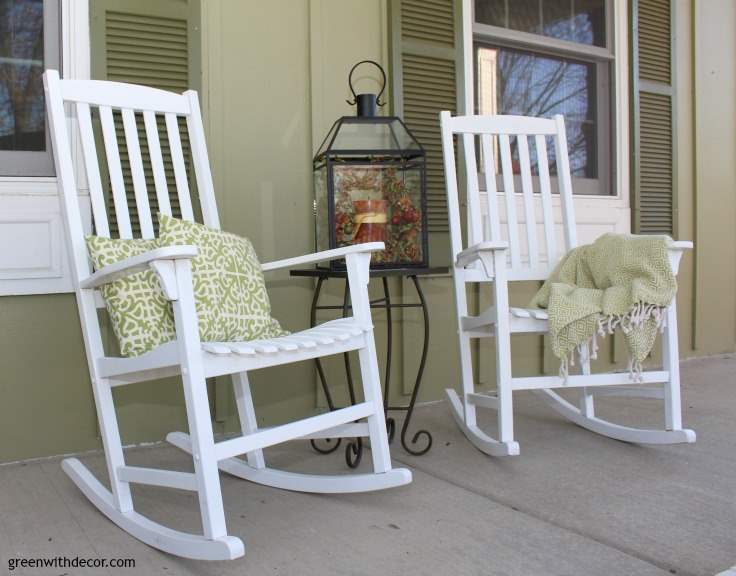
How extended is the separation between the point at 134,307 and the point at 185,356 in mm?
280

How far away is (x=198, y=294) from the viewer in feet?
5.04

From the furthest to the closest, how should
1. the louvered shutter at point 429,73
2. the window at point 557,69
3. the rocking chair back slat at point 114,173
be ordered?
1. the window at point 557,69
2. the louvered shutter at point 429,73
3. the rocking chair back slat at point 114,173

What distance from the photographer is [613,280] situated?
6.22ft

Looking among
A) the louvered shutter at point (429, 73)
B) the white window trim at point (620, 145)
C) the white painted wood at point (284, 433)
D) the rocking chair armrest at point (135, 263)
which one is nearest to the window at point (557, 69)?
the white window trim at point (620, 145)

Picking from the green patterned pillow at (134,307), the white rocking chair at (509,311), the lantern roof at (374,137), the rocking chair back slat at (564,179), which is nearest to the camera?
the green patterned pillow at (134,307)

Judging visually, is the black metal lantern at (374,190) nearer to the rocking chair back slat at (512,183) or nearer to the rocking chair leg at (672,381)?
the rocking chair back slat at (512,183)

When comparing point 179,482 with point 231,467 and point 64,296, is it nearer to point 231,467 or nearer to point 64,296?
point 231,467

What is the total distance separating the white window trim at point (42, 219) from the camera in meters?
1.90

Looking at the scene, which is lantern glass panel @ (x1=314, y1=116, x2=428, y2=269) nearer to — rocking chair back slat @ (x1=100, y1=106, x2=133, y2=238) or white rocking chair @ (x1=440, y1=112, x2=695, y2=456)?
white rocking chair @ (x1=440, y1=112, x2=695, y2=456)

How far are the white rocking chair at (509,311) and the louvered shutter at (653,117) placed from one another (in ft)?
3.14

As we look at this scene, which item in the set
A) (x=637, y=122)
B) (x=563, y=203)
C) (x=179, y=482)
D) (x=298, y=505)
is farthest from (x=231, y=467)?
(x=637, y=122)

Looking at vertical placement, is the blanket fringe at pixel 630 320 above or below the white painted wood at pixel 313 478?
above

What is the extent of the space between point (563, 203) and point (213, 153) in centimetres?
111

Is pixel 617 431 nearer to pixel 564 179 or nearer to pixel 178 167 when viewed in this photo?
pixel 564 179
